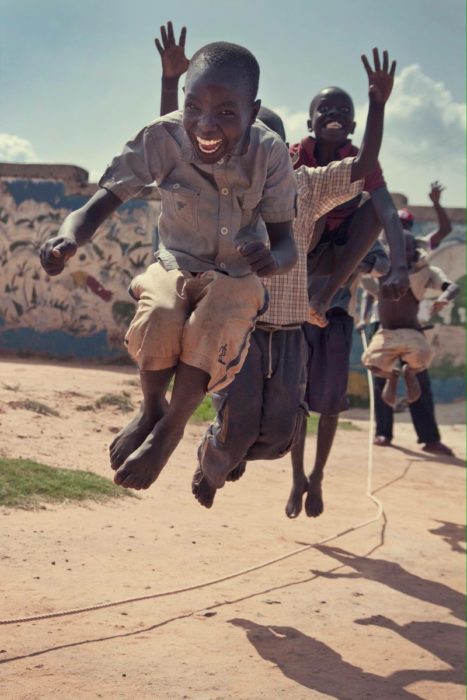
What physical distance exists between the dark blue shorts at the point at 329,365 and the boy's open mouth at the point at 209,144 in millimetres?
2691

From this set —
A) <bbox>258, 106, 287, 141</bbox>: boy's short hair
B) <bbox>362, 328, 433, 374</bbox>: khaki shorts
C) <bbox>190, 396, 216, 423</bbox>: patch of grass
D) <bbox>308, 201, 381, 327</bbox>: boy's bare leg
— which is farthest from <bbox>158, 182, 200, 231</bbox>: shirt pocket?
<bbox>190, 396, 216, 423</bbox>: patch of grass

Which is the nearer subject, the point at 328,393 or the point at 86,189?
the point at 328,393

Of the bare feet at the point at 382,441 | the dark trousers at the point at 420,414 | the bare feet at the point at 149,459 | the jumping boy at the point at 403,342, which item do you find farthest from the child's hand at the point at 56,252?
the bare feet at the point at 382,441

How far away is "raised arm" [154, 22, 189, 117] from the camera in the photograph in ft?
13.1

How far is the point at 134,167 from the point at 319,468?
112 inches

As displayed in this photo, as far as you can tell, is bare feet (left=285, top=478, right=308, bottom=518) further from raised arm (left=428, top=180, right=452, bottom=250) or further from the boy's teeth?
raised arm (left=428, top=180, right=452, bottom=250)

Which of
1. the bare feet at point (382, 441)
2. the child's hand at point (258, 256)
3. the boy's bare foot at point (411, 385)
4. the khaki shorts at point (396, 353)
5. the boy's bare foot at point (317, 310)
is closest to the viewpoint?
the child's hand at point (258, 256)

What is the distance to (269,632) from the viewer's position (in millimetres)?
4582

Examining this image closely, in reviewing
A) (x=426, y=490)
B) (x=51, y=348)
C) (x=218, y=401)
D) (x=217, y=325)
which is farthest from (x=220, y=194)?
(x=51, y=348)

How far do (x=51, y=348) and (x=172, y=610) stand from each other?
417 inches

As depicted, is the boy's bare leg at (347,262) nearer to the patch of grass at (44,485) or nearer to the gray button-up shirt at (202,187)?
the gray button-up shirt at (202,187)

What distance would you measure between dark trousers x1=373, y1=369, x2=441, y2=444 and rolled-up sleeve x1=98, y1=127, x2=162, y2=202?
7603 mm

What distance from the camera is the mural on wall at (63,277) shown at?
48.8 feet

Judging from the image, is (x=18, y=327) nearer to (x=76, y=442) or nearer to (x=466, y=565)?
(x=76, y=442)
